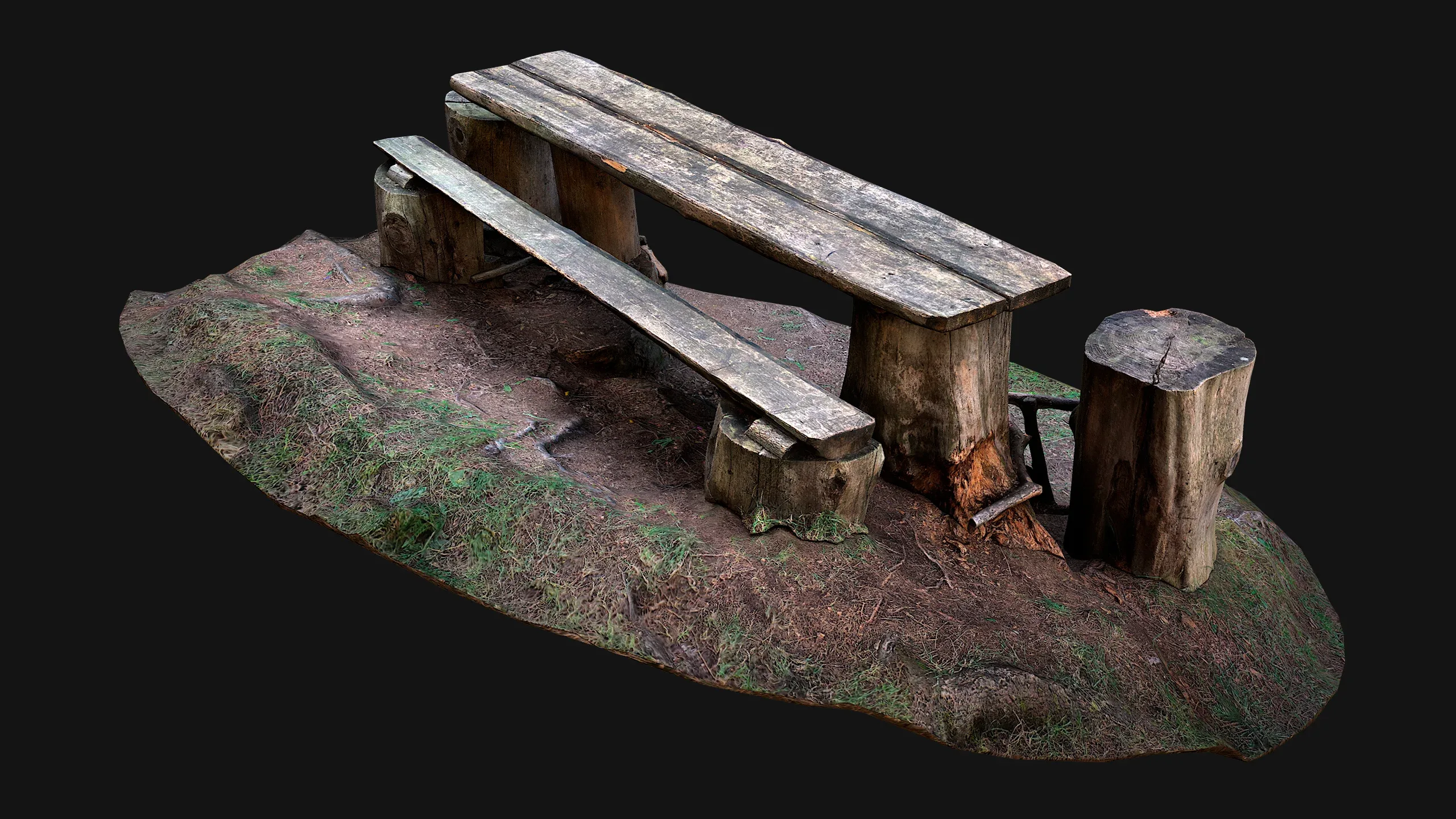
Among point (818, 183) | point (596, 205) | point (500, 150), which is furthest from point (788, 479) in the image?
point (500, 150)

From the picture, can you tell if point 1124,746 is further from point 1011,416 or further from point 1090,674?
point 1011,416

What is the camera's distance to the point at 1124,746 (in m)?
6.21

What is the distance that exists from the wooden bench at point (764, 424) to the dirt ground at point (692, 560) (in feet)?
0.54

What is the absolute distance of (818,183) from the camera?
289 inches

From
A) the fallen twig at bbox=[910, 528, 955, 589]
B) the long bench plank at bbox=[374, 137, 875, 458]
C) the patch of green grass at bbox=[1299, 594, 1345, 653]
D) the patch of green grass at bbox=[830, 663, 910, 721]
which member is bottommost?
the patch of green grass at bbox=[1299, 594, 1345, 653]

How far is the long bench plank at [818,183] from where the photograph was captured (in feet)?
21.6

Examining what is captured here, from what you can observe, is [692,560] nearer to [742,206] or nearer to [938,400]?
[938,400]

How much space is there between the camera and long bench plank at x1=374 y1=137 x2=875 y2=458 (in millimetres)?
6297

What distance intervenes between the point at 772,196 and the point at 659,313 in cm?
71

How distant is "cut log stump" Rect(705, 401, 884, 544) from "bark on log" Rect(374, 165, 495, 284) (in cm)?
249

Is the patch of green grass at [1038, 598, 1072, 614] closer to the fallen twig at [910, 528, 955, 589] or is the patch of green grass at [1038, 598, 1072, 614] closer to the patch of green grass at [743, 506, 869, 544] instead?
the fallen twig at [910, 528, 955, 589]

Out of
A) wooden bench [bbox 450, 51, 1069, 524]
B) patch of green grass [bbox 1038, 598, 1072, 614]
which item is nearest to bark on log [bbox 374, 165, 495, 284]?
wooden bench [bbox 450, 51, 1069, 524]

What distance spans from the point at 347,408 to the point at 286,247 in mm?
1900

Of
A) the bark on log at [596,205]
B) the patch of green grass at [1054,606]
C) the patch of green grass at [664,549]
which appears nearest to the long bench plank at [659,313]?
the bark on log at [596,205]
